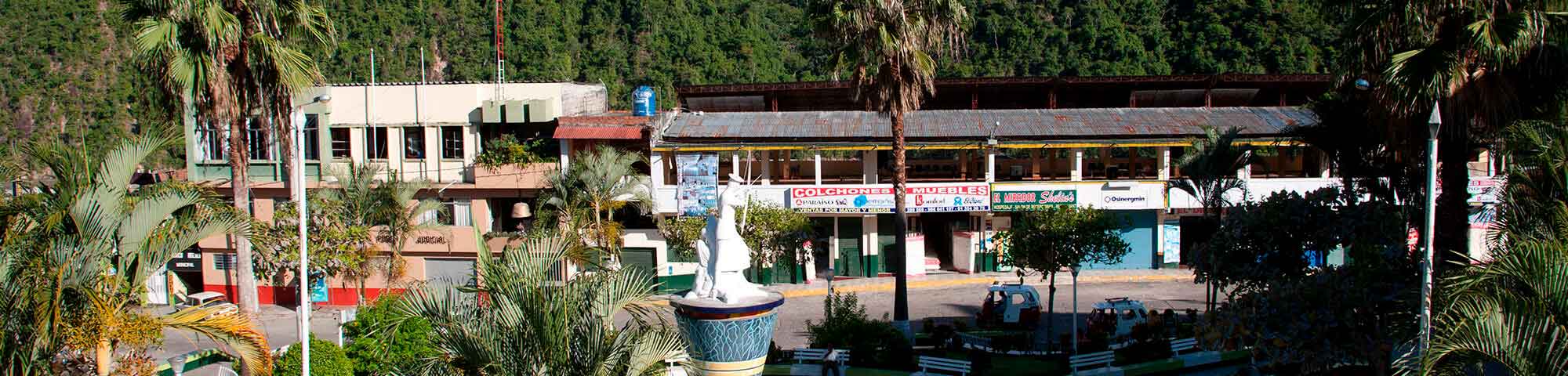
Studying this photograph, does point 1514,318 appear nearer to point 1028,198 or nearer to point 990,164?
point 1028,198

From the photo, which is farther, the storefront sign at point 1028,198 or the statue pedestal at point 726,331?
the storefront sign at point 1028,198

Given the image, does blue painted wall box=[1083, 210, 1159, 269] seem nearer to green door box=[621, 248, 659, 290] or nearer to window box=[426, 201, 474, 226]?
green door box=[621, 248, 659, 290]

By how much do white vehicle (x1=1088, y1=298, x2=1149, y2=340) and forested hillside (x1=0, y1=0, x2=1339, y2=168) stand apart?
27.2 metres

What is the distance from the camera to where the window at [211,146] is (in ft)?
111

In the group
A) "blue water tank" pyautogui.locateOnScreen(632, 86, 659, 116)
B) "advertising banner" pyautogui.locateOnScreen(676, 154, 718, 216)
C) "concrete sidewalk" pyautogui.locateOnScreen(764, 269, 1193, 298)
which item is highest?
"blue water tank" pyautogui.locateOnScreen(632, 86, 659, 116)

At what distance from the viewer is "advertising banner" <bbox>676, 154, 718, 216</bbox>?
32.5m

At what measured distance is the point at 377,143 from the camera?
35.5 meters

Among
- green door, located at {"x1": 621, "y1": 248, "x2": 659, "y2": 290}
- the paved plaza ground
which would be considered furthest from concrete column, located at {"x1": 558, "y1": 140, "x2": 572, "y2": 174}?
the paved plaza ground

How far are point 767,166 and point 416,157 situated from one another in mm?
10672

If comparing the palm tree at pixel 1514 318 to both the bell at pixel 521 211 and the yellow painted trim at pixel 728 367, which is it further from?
the bell at pixel 521 211

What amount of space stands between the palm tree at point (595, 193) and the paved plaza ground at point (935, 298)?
4887 millimetres

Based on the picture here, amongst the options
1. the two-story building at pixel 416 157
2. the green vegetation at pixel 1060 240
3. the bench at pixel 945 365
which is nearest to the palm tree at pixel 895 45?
the green vegetation at pixel 1060 240

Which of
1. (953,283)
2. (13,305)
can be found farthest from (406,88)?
(13,305)

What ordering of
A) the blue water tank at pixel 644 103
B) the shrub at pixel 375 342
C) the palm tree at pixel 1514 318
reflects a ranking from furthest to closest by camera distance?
the blue water tank at pixel 644 103, the shrub at pixel 375 342, the palm tree at pixel 1514 318
